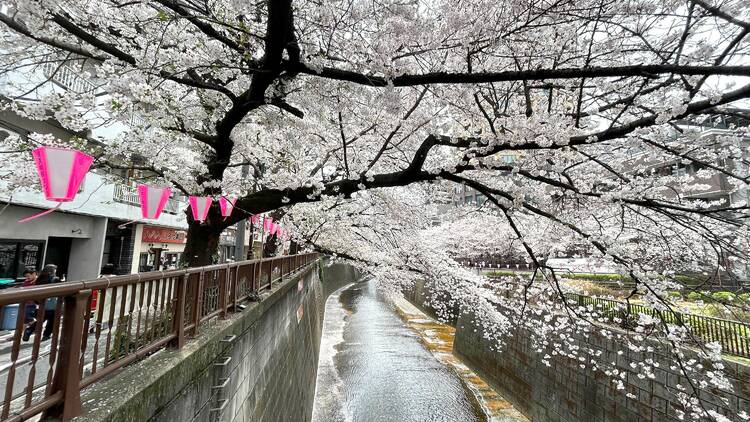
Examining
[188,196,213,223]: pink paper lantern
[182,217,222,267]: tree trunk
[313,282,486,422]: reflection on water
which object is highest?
[188,196,213,223]: pink paper lantern

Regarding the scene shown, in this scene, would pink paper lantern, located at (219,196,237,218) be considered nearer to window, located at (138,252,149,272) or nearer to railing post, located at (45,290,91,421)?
railing post, located at (45,290,91,421)

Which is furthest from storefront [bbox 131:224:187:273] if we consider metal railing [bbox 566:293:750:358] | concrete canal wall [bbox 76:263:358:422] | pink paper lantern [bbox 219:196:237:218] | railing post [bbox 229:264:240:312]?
metal railing [bbox 566:293:750:358]

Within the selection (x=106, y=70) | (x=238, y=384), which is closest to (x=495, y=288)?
(x=238, y=384)

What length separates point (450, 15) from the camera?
4418mm

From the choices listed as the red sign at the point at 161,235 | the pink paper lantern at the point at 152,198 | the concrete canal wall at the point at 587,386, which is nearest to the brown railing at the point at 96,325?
the pink paper lantern at the point at 152,198

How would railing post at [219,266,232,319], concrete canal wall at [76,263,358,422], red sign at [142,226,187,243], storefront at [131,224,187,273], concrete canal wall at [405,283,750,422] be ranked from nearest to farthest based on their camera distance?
concrete canal wall at [76,263,358,422], railing post at [219,266,232,319], concrete canal wall at [405,283,750,422], storefront at [131,224,187,273], red sign at [142,226,187,243]

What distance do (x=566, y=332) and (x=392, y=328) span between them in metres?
16.0

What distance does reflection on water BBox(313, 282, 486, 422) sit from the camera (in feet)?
45.1

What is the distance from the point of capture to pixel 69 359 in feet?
6.42

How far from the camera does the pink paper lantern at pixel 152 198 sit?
21.7 ft

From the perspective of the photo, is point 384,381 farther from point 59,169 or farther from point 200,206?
point 59,169

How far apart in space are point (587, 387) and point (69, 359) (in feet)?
42.6

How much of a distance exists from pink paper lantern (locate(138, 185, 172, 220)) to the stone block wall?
9.50 m

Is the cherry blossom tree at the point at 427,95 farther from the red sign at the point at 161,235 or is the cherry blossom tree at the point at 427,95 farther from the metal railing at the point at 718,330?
the red sign at the point at 161,235
